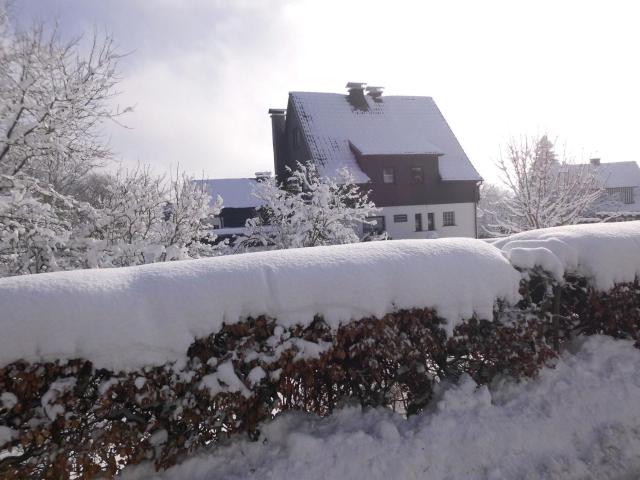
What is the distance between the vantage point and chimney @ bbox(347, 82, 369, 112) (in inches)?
1001

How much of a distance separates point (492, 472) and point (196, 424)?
2.34 m

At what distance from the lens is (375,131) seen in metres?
24.4

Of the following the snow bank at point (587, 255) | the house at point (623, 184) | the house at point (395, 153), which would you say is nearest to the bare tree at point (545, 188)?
the house at point (395, 153)

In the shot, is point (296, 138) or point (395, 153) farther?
point (296, 138)

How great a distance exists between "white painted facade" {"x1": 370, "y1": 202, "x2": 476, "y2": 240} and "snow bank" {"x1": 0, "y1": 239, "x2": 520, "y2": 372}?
67.8ft

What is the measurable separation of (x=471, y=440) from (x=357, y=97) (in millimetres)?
25209

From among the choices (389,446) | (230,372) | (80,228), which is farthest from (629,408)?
(80,228)

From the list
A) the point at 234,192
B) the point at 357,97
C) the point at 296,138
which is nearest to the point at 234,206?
the point at 234,192

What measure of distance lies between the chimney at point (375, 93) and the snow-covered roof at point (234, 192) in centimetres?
1147

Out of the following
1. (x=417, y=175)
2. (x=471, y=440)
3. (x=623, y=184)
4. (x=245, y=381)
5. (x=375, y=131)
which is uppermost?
(x=375, y=131)

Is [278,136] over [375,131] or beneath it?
over

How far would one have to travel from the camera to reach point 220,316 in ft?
9.39

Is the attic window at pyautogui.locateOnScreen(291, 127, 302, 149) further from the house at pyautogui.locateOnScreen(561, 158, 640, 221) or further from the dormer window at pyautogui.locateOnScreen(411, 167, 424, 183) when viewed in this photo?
the house at pyautogui.locateOnScreen(561, 158, 640, 221)

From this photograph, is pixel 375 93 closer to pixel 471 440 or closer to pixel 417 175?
pixel 417 175
